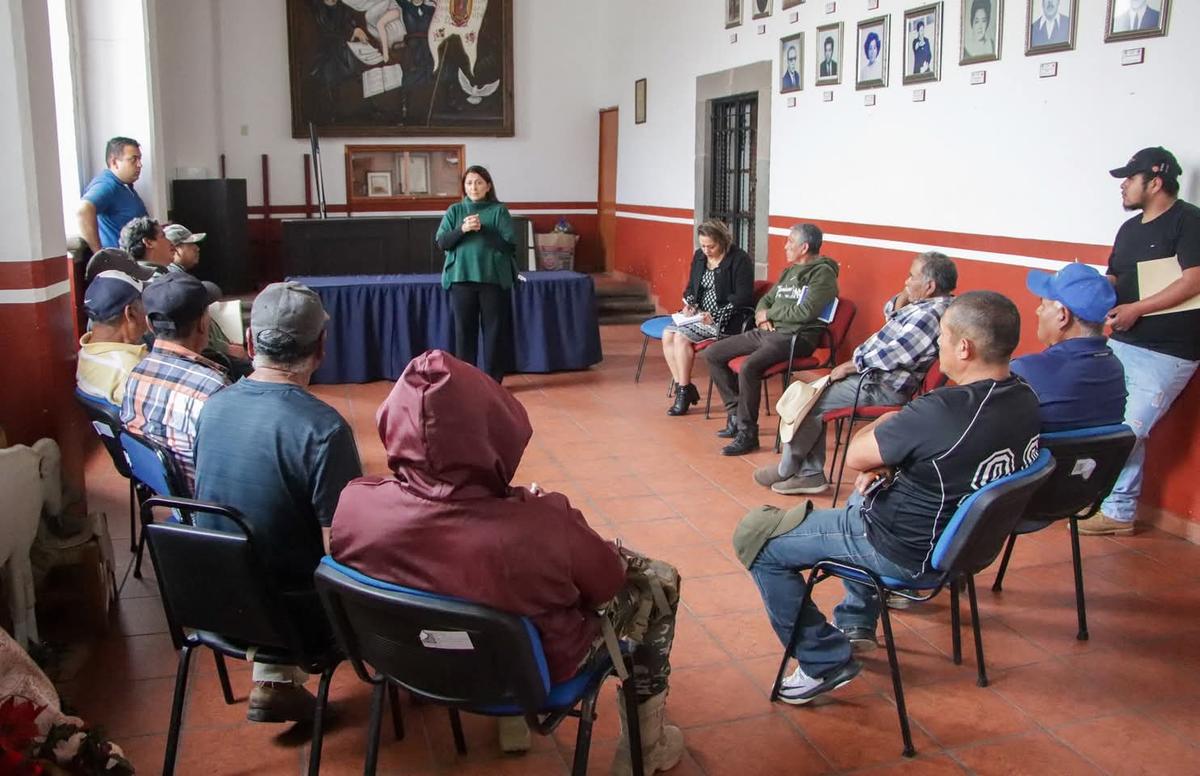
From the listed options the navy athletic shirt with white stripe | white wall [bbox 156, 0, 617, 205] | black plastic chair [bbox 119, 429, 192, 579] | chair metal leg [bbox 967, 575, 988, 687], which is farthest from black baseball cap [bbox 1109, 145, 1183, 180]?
white wall [bbox 156, 0, 617, 205]

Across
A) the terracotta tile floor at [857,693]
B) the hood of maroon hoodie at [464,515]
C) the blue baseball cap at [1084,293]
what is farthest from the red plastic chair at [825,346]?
the hood of maroon hoodie at [464,515]

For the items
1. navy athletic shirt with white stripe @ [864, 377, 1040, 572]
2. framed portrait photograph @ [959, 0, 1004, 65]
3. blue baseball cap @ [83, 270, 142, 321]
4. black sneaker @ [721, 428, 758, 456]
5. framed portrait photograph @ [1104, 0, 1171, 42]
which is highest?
framed portrait photograph @ [959, 0, 1004, 65]

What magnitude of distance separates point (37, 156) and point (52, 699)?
2270 mm

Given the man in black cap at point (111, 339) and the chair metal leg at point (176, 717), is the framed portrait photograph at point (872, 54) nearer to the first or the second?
the man in black cap at point (111, 339)

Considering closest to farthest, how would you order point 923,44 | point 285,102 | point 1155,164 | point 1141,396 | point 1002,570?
point 1002,570 < point 1155,164 < point 1141,396 < point 923,44 < point 285,102

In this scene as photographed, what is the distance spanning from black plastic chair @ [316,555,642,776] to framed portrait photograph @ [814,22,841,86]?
17.8 feet

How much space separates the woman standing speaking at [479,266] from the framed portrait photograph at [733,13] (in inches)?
110

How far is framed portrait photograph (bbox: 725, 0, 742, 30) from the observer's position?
25.8 feet

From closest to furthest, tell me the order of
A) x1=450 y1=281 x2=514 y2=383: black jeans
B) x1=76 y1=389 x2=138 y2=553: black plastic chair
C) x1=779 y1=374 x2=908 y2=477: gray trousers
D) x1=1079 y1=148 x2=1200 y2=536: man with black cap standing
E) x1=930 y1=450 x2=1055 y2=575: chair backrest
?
x1=930 y1=450 x2=1055 y2=575: chair backrest
x1=76 y1=389 x2=138 y2=553: black plastic chair
x1=1079 y1=148 x2=1200 y2=536: man with black cap standing
x1=779 y1=374 x2=908 y2=477: gray trousers
x1=450 y1=281 x2=514 y2=383: black jeans

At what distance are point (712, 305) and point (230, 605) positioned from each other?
168 inches

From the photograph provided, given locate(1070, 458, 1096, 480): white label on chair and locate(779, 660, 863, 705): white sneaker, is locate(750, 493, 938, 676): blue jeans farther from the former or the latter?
locate(1070, 458, 1096, 480): white label on chair

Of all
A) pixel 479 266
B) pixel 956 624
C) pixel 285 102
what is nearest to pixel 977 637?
pixel 956 624

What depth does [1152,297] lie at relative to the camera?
3.92 m

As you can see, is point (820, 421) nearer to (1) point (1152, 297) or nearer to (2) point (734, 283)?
(1) point (1152, 297)
